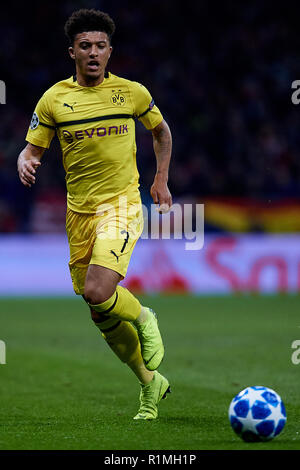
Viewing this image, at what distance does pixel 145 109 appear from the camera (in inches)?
226

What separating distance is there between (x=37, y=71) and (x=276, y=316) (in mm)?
9166

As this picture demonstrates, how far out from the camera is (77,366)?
8227 mm

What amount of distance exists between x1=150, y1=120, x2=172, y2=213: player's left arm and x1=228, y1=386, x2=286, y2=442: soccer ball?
168 centimetres

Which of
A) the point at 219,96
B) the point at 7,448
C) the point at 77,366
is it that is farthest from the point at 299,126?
the point at 7,448

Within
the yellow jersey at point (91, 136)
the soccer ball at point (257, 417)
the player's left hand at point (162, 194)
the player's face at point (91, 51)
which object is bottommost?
the soccer ball at point (257, 417)

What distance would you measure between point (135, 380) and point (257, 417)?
3.27 m

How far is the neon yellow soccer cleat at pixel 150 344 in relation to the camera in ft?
17.7

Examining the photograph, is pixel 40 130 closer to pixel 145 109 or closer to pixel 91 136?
pixel 91 136

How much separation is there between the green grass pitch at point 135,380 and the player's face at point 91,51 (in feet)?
7.28
